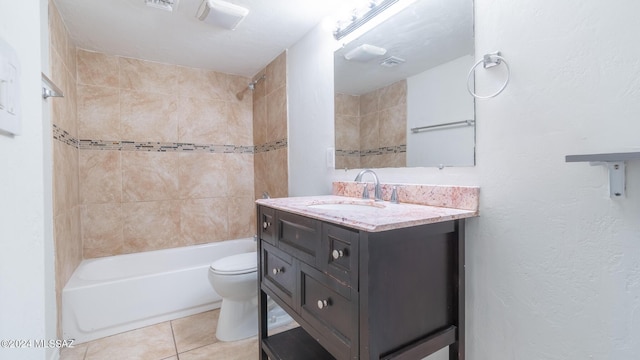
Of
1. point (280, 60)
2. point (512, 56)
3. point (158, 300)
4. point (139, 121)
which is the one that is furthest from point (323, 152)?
point (139, 121)

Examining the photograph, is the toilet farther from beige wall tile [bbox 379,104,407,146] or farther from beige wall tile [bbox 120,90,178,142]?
beige wall tile [bbox 120,90,178,142]

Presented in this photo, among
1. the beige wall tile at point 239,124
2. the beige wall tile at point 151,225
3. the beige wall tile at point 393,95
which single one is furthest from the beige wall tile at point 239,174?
the beige wall tile at point 393,95

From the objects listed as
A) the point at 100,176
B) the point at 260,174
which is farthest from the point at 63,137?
the point at 260,174

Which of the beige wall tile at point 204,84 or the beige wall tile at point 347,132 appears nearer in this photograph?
the beige wall tile at point 347,132

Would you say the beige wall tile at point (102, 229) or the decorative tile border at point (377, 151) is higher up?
the decorative tile border at point (377, 151)

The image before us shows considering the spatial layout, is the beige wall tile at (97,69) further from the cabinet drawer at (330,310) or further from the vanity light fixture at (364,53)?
the cabinet drawer at (330,310)

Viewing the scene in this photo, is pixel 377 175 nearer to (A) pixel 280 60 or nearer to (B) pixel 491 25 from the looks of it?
(B) pixel 491 25

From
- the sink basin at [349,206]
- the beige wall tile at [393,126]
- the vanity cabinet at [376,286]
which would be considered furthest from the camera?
the beige wall tile at [393,126]

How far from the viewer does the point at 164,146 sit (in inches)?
110

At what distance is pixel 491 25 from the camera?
1.07m

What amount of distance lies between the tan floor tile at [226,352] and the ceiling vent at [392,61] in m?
1.85

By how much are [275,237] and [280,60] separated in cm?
177

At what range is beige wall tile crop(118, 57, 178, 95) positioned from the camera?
2.61 m

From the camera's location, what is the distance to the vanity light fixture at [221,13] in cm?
177
